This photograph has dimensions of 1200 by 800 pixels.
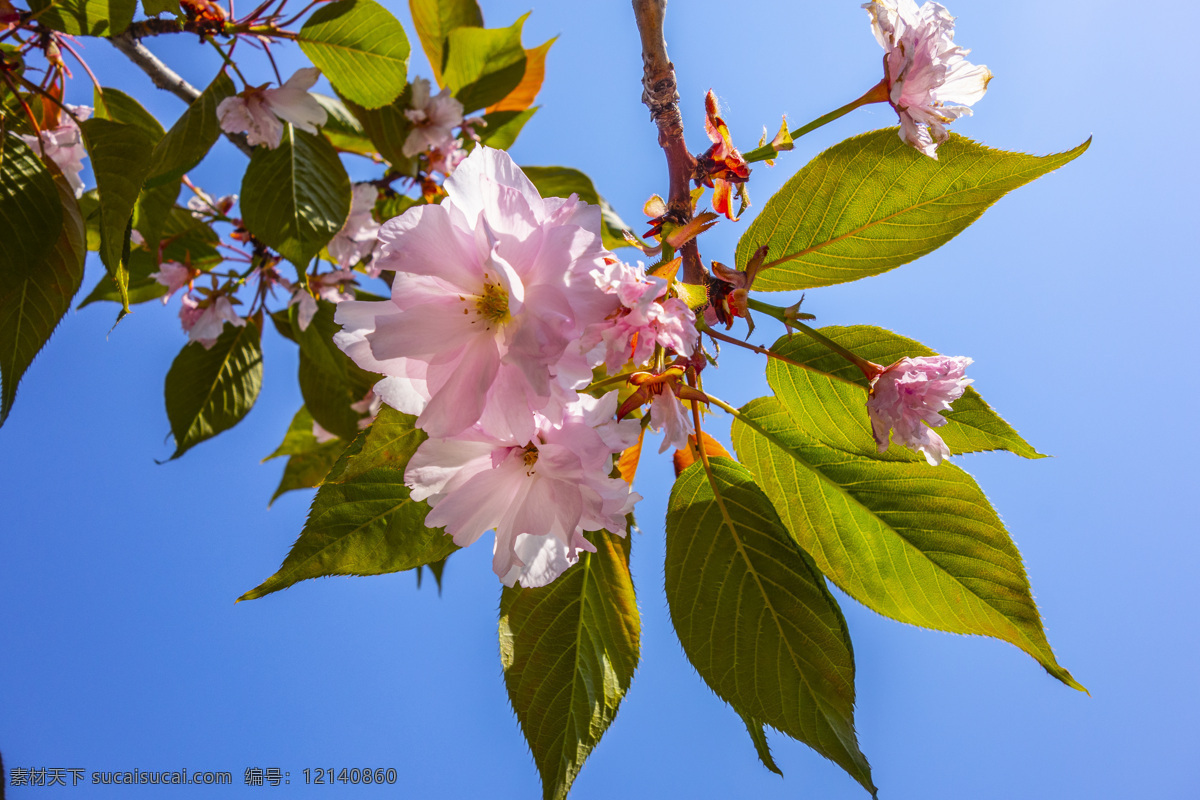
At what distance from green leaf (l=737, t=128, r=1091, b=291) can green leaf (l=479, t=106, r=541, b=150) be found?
782 millimetres

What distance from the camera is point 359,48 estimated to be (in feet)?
3.00

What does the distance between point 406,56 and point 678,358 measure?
70 cm

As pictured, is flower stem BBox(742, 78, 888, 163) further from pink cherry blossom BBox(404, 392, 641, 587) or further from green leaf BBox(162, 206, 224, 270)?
green leaf BBox(162, 206, 224, 270)

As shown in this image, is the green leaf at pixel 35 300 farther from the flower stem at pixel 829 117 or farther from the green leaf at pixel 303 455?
the flower stem at pixel 829 117

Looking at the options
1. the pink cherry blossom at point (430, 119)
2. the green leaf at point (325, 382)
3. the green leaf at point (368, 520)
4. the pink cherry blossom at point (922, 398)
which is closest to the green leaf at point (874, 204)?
the pink cherry blossom at point (922, 398)

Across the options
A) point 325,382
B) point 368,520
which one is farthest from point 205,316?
point 368,520

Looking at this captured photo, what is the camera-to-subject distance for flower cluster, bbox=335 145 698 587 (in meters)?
0.39

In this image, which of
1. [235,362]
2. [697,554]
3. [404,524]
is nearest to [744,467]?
[697,554]

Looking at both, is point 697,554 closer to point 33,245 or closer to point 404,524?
point 404,524

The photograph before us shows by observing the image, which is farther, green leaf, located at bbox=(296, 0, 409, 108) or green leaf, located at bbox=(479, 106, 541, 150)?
green leaf, located at bbox=(479, 106, 541, 150)

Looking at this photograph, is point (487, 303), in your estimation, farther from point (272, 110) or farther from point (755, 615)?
point (272, 110)

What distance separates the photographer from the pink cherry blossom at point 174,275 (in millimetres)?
1219

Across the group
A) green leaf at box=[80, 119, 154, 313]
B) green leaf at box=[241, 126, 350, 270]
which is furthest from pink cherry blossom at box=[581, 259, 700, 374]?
green leaf at box=[241, 126, 350, 270]

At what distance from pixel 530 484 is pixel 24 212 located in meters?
0.69
